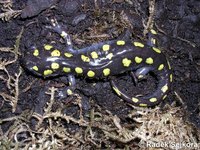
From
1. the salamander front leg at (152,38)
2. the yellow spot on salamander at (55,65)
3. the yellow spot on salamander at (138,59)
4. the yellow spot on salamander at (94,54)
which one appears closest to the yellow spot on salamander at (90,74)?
the yellow spot on salamander at (94,54)

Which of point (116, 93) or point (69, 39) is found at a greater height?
point (69, 39)

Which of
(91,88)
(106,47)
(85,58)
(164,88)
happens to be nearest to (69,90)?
(91,88)

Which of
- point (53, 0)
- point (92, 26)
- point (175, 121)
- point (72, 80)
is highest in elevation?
point (53, 0)

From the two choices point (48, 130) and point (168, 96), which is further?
point (168, 96)

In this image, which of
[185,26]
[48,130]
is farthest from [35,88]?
[185,26]

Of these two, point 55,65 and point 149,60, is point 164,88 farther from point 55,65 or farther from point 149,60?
point 55,65

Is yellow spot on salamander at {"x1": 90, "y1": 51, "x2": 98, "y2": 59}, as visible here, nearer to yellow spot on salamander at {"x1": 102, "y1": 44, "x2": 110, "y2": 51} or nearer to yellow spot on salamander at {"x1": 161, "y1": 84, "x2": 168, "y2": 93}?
yellow spot on salamander at {"x1": 102, "y1": 44, "x2": 110, "y2": 51}

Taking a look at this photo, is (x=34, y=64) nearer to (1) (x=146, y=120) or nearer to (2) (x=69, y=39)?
(2) (x=69, y=39)

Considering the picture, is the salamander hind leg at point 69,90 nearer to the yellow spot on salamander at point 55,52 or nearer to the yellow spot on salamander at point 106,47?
the yellow spot on salamander at point 55,52
